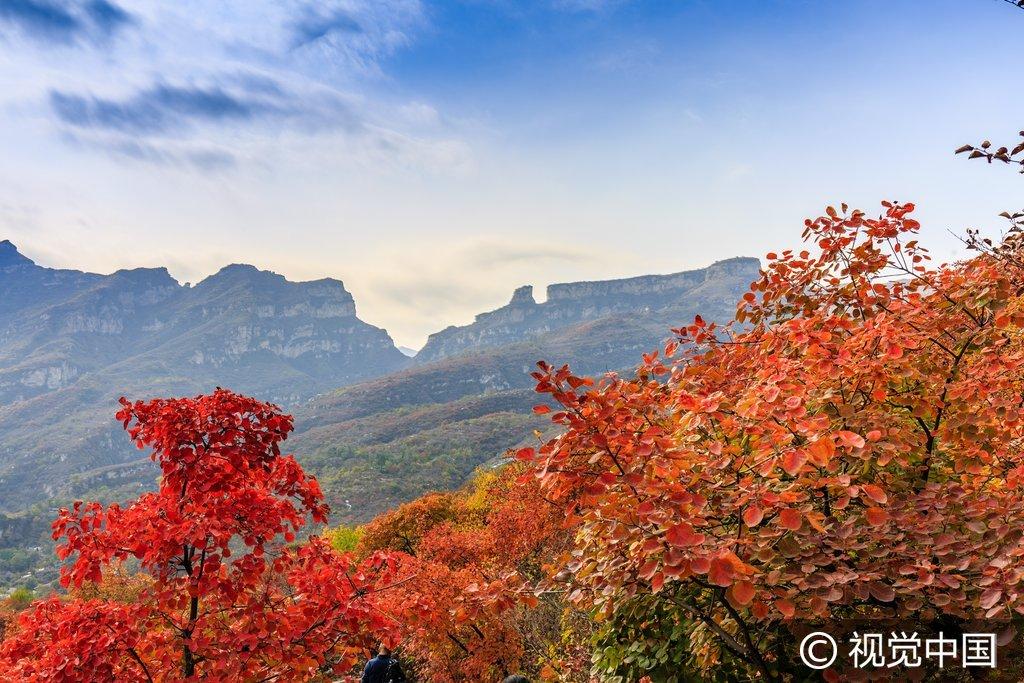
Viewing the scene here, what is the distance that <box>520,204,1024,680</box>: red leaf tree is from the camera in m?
3.12

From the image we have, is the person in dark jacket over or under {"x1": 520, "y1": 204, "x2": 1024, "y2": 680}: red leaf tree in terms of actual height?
under

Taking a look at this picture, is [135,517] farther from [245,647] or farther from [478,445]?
[478,445]

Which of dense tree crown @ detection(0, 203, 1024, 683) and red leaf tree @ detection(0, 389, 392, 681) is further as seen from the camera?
red leaf tree @ detection(0, 389, 392, 681)

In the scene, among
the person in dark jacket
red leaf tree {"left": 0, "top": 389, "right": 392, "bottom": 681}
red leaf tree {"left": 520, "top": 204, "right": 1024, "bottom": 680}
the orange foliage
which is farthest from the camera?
the orange foliage

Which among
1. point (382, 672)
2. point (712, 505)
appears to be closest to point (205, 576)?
point (712, 505)

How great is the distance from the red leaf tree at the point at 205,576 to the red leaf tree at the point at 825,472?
8.89ft

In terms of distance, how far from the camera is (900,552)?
130 inches

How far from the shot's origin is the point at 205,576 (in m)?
5.43

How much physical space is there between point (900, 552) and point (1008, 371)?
1857mm

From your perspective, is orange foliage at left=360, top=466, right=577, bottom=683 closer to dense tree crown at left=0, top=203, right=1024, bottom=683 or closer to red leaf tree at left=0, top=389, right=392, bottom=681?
red leaf tree at left=0, top=389, right=392, bottom=681

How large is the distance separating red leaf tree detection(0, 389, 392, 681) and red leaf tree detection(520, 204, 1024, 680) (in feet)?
8.89

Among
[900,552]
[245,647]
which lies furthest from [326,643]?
[900,552]

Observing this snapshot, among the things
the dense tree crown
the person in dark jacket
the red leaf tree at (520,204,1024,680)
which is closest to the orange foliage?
the person in dark jacket

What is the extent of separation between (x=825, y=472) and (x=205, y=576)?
5205 millimetres
